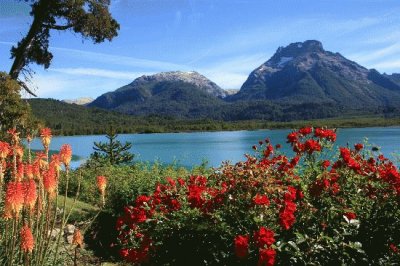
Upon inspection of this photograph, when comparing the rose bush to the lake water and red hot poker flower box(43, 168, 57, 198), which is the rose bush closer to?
red hot poker flower box(43, 168, 57, 198)

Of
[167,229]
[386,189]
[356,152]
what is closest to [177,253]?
[167,229]

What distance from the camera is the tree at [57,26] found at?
16.8m

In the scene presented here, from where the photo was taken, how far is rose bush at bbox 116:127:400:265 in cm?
483

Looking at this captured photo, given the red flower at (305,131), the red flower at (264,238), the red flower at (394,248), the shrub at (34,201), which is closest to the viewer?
the shrub at (34,201)

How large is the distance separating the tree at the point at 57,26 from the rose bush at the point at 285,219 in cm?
1227

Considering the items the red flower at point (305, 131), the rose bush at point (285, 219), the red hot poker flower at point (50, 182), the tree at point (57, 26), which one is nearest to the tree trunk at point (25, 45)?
the tree at point (57, 26)

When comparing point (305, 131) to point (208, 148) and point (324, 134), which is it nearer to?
point (324, 134)

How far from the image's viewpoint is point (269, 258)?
414 centimetres

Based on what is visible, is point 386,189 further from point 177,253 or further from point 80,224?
point 80,224

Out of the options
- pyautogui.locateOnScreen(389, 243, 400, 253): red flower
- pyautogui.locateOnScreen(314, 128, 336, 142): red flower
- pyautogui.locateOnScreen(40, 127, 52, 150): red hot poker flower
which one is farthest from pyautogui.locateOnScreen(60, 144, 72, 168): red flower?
pyautogui.locateOnScreen(314, 128, 336, 142): red flower

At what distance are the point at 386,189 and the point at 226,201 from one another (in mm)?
2005

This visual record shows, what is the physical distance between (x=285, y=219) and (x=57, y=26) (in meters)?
15.3

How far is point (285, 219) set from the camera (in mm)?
4625

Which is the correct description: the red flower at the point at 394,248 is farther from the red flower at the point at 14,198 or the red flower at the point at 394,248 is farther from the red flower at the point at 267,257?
the red flower at the point at 14,198
